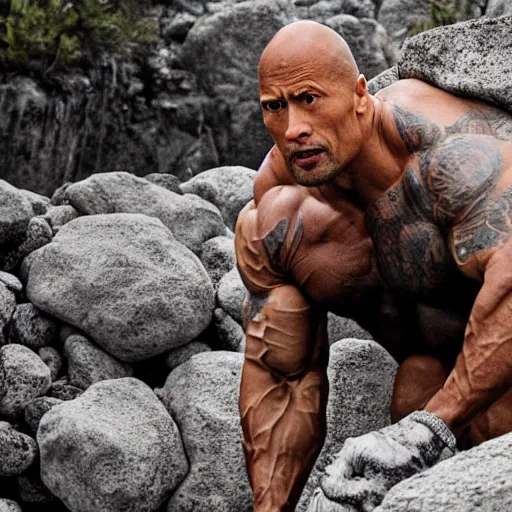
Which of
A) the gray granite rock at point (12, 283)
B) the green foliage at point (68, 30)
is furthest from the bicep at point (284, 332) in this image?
the green foliage at point (68, 30)

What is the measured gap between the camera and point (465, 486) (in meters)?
1.84

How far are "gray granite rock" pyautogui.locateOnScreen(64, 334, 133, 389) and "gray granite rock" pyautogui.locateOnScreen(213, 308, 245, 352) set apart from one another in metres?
0.42

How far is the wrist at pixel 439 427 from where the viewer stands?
2.39 m

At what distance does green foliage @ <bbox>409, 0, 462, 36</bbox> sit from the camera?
853 cm

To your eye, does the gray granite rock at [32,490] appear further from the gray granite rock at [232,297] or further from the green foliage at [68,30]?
the green foliage at [68,30]

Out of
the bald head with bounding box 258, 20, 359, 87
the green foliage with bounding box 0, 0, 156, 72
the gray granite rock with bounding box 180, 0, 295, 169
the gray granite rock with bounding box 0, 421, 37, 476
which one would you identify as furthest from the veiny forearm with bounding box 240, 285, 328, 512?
the green foliage with bounding box 0, 0, 156, 72

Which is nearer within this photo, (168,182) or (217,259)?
(217,259)

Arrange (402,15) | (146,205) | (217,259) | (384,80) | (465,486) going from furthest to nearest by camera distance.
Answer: (402,15) < (146,205) < (217,259) < (384,80) < (465,486)

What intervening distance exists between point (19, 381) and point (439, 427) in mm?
2166

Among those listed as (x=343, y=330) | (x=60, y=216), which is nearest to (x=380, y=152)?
(x=343, y=330)

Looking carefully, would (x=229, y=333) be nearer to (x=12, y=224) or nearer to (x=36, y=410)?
(x=36, y=410)

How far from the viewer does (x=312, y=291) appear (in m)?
2.90

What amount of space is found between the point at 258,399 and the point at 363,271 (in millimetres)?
469

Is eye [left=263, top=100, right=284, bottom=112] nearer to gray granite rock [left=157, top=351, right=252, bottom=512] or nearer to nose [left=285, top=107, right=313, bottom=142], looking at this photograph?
nose [left=285, top=107, right=313, bottom=142]
